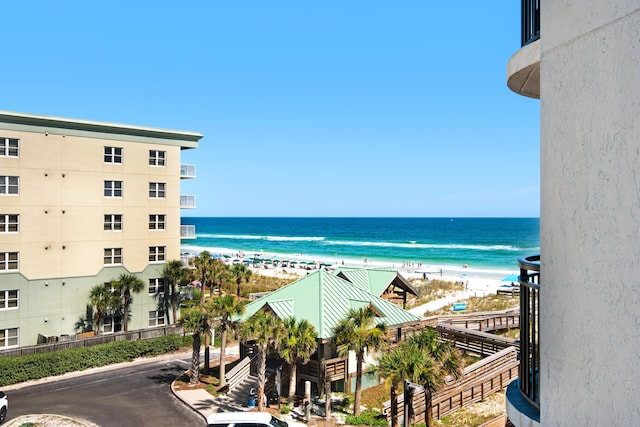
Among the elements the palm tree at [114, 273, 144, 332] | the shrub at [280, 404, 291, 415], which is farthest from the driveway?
the palm tree at [114, 273, 144, 332]

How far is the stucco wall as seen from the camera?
368 centimetres

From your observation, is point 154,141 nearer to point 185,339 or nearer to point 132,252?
point 132,252

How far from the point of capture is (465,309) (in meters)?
46.8

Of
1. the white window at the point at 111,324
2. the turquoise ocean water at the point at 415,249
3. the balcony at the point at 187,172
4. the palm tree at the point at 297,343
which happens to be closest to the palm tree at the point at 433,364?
the palm tree at the point at 297,343

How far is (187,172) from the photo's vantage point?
38125mm

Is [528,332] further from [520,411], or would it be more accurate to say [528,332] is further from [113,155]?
[113,155]

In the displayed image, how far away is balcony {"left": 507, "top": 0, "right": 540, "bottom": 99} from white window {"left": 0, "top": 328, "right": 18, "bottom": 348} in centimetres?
3327

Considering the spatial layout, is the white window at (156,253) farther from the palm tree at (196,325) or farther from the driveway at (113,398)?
the palm tree at (196,325)

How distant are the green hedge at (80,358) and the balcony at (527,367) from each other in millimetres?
26979

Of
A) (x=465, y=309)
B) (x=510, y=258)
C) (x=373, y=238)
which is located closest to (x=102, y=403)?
(x=465, y=309)

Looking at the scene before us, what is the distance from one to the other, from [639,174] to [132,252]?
35.6m

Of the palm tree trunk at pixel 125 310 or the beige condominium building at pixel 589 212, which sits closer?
the beige condominium building at pixel 589 212

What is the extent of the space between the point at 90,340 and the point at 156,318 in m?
7.12

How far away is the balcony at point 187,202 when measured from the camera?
38.0 m
